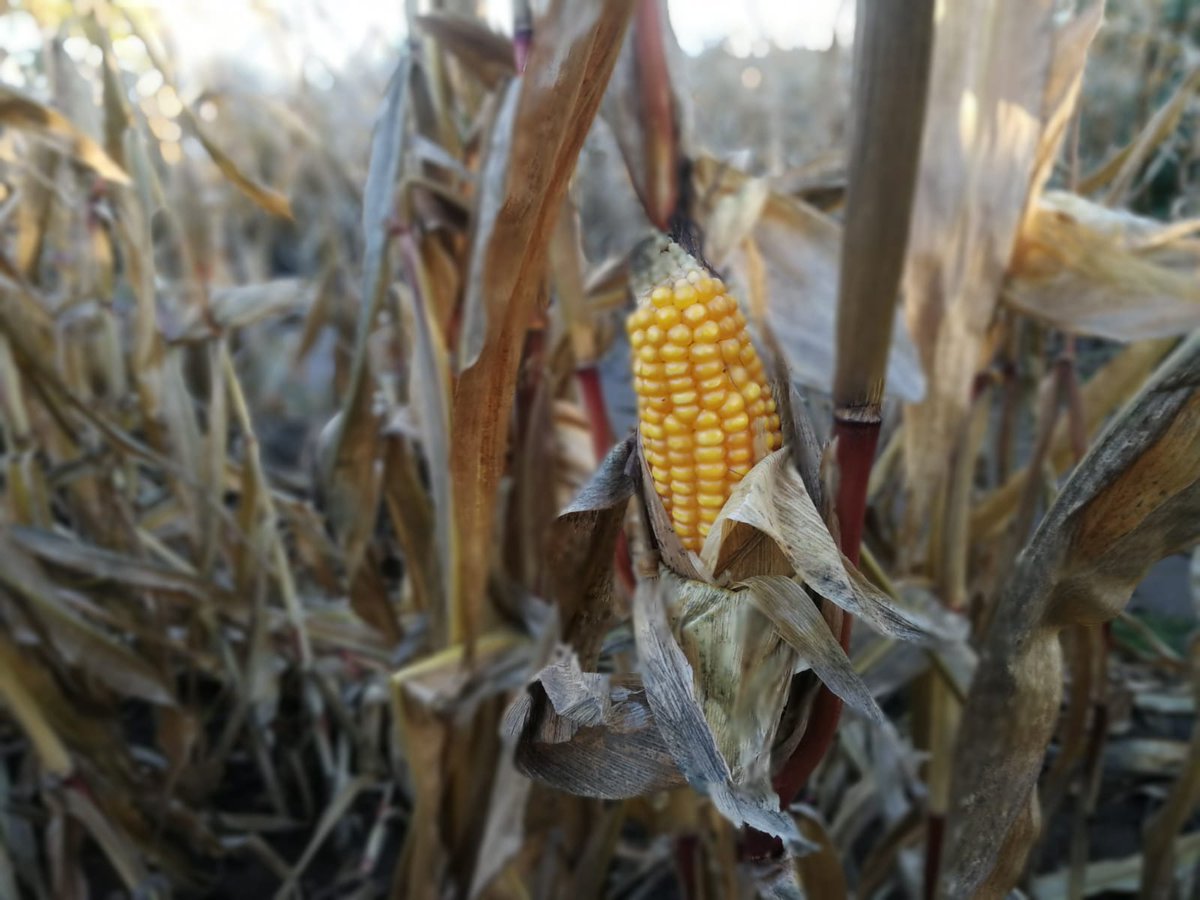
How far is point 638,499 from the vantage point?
23.5 inches

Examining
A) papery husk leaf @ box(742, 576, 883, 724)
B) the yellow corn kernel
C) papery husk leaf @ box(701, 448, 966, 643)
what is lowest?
papery husk leaf @ box(742, 576, 883, 724)

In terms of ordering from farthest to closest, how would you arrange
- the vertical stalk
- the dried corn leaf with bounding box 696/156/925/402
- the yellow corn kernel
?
the dried corn leaf with bounding box 696/156/925/402
the yellow corn kernel
the vertical stalk

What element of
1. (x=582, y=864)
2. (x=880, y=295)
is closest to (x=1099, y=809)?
(x=582, y=864)

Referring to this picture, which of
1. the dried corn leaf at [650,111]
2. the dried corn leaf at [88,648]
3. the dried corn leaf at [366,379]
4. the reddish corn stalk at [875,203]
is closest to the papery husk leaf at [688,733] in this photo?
the reddish corn stalk at [875,203]

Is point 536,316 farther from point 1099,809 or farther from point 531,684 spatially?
point 1099,809

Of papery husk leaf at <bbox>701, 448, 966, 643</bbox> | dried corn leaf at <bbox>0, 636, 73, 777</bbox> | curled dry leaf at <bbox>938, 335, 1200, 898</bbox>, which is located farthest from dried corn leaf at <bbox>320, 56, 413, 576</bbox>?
curled dry leaf at <bbox>938, 335, 1200, 898</bbox>

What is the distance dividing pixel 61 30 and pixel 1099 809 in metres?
2.21

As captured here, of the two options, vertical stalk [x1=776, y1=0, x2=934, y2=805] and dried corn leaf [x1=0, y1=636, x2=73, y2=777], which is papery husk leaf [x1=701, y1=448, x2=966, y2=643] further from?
dried corn leaf [x1=0, y1=636, x2=73, y2=777]

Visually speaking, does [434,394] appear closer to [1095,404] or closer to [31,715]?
[31,715]

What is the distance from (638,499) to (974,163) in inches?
24.7

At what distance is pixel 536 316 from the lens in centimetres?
96

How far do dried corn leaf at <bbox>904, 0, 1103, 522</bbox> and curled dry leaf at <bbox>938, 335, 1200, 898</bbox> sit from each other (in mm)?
428

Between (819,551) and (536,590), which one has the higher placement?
(819,551)

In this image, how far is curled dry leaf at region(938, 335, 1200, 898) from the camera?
1.69 feet
